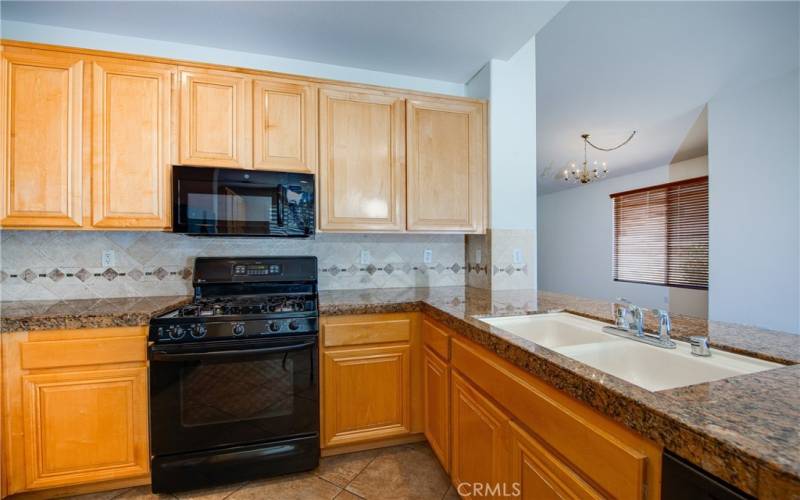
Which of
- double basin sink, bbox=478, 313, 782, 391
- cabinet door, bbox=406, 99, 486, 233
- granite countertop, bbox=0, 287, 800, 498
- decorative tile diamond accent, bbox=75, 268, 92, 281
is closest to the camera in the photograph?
granite countertop, bbox=0, 287, 800, 498

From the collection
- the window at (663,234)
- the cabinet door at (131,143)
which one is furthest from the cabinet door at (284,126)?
the window at (663,234)

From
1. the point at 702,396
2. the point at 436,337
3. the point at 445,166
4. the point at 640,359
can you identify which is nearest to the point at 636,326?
the point at 640,359

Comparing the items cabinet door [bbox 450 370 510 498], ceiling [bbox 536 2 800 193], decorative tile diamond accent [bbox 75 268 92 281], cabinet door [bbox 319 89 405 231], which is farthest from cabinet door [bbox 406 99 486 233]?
decorative tile diamond accent [bbox 75 268 92 281]

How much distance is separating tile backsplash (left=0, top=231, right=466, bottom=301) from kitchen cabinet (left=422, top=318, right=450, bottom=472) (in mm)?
714

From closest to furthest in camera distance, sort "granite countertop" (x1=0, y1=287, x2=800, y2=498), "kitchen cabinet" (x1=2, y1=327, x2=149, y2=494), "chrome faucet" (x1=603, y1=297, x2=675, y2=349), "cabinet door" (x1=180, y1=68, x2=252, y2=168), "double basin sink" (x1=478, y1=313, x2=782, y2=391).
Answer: "granite countertop" (x1=0, y1=287, x2=800, y2=498)
"double basin sink" (x1=478, y1=313, x2=782, y2=391)
"chrome faucet" (x1=603, y1=297, x2=675, y2=349)
"kitchen cabinet" (x1=2, y1=327, x2=149, y2=494)
"cabinet door" (x1=180, y1=68, x2=252, y2=168)

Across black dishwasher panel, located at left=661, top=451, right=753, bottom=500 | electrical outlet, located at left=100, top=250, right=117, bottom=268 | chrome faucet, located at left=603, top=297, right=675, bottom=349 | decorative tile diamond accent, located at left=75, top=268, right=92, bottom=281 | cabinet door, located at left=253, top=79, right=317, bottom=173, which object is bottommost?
black dishwasher panel, located at left=661, top=451, right=753, bottom=500

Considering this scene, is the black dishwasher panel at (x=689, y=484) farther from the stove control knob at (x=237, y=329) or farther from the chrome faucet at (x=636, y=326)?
the stove control knob at (x=237, y=329)

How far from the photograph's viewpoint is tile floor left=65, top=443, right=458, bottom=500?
1667 mm

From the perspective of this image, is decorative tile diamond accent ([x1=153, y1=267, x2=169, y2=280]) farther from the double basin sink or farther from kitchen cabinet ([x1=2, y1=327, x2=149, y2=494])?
the double basin sink

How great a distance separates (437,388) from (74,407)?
1721 mm

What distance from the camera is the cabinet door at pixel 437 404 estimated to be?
66.2 inches

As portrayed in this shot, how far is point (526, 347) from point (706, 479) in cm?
50

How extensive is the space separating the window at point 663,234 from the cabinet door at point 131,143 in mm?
6195

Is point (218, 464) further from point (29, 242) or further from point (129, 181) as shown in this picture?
point (29, 242)
